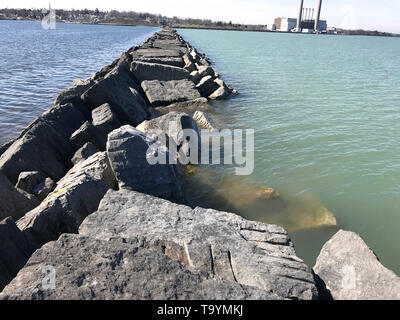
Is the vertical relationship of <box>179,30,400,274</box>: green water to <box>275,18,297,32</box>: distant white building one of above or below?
below

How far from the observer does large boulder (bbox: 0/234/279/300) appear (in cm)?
217

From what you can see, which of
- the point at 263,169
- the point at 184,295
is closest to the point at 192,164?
the point at 263,169

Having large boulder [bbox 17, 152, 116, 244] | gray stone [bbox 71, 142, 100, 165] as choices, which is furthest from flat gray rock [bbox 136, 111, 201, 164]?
large boulder [bbox 17, 152, 116, 244]

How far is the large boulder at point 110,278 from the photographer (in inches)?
85.5

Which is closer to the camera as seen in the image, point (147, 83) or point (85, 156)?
point (85, 156)

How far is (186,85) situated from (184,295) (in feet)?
32.8

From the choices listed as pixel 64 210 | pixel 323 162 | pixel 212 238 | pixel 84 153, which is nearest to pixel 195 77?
pixel 323 162

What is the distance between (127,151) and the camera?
4117mm

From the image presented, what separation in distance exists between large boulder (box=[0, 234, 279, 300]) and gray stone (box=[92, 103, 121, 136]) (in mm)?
4075

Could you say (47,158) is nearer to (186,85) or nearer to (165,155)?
(165,155)

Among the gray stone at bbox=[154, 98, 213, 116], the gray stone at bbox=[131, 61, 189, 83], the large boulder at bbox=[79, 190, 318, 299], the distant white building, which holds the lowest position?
the gray stone at bbox=[154, 98, 213, 116]

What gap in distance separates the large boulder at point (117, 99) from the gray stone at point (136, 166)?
367 cm

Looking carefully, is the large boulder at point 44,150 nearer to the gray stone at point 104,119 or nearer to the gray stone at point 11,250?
the gray stone at point 104,119

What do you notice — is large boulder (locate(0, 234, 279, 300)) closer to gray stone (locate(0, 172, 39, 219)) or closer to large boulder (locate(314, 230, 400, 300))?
large boulder (locate(314, 230, 400, 300))
